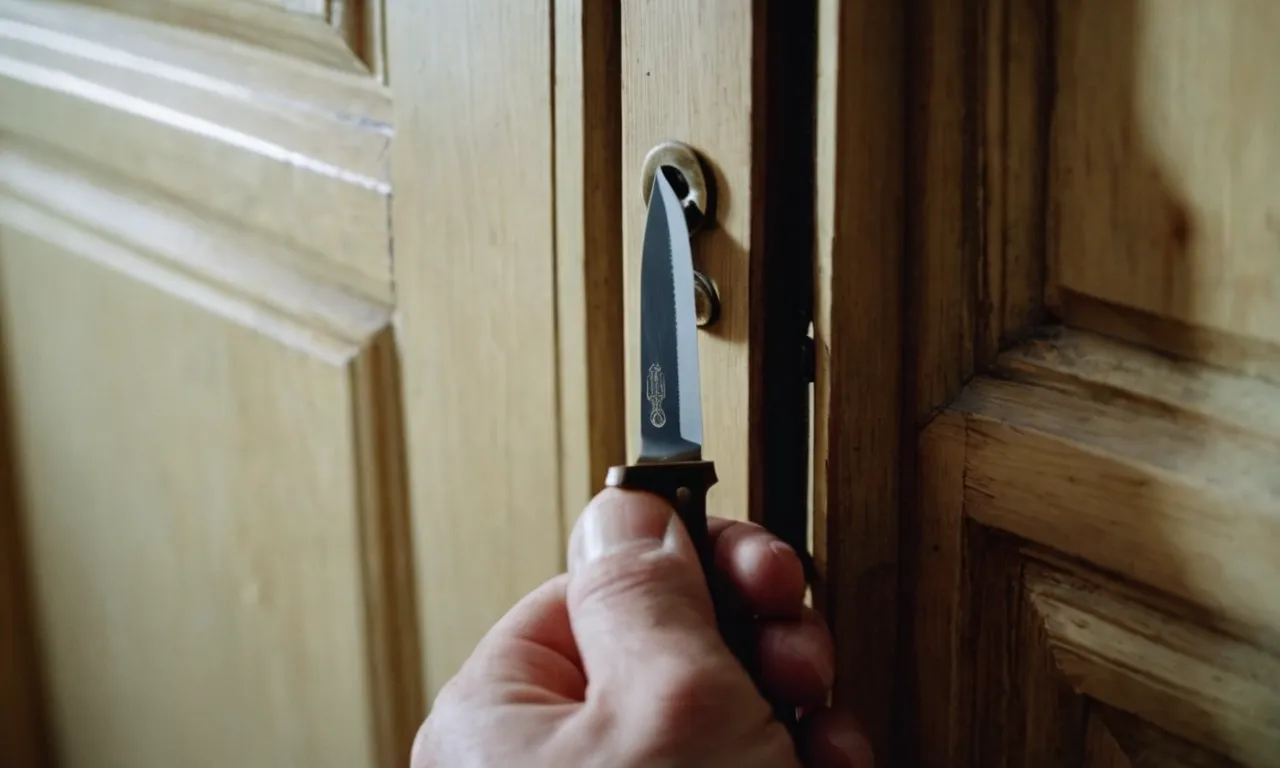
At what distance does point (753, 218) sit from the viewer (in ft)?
1.35

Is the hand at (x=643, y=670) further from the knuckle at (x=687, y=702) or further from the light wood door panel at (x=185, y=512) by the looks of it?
the light wood door panel at (x=185, y=512)

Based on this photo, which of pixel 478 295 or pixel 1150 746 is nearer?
pixel 1150 746

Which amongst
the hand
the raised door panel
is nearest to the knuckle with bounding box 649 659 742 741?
the hand

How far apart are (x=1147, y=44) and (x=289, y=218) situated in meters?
0.42

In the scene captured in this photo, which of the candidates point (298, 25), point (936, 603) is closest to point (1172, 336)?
point (936, 603)

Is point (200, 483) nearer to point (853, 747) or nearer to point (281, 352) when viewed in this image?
point (281, 352)

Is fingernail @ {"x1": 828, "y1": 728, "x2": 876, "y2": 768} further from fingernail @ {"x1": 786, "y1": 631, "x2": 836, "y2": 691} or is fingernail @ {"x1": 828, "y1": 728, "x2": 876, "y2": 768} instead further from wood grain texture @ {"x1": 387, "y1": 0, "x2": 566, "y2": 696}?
wood grain texture @ {"x1": 387, "y1": 0, "x2": 566, "y2": 696}

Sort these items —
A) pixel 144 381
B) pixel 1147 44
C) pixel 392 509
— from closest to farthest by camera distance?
pixel 1147 44 < pixel 392 509 < pixel 144 381

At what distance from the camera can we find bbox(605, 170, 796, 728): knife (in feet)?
1.33

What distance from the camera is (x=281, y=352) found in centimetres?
61

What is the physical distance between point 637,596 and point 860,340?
0.12 m

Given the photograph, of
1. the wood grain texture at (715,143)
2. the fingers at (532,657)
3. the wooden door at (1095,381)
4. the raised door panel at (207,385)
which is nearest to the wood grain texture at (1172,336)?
the wooden door at (1095,381)

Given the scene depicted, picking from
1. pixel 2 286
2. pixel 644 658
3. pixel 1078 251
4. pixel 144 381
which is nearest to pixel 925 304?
pixel 1078 251

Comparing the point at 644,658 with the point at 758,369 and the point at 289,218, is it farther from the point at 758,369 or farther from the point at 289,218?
the point at 289,218
